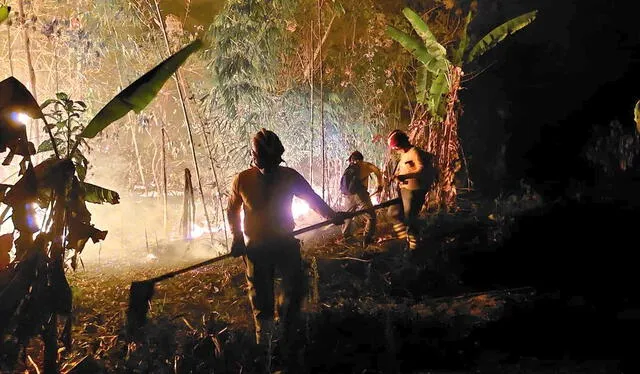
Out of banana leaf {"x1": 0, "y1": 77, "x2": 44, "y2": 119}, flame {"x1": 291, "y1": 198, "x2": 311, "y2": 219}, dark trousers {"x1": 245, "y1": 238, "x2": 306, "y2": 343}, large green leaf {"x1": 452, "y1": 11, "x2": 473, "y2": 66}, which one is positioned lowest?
dark trousers {"x1": 245, "y1": 238, "x2": 306, "y2": 343}

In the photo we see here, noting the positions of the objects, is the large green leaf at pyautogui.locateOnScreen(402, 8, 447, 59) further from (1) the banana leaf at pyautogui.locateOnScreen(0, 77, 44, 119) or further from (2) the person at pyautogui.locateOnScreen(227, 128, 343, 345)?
(1) the banana leaf at pyautogui.locateOnScreen(0, 77, 44, 119)

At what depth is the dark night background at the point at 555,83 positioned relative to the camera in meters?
9.22

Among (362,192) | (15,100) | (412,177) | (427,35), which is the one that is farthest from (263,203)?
(427,35)

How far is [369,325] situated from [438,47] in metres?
5.07

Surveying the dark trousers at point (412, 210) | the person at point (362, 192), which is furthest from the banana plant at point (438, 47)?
the dark trousers at point (412, 210)

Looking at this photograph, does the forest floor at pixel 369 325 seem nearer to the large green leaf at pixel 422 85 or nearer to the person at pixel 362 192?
the person at pixel 362 192

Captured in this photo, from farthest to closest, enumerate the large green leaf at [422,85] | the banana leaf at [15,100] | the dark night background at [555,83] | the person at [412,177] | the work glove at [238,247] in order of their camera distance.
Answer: the dark night background at [555,83]
the large green leaf at [422,85]
the person at [412,177]
the work glove at [238,247]
the banana leaf at [15,100]

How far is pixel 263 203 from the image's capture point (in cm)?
374

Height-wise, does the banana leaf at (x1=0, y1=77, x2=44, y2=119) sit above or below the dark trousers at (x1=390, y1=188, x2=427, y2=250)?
above

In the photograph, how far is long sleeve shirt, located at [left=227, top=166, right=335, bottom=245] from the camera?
3.73 meters

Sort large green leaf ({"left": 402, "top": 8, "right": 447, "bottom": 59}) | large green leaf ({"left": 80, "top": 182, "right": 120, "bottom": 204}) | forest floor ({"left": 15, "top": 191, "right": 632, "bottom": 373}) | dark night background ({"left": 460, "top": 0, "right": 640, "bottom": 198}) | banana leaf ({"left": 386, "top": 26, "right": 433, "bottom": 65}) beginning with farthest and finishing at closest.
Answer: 1. dark night background ({"left": 460, "top": 0, "right": 640, "bottom": 198})
2. banana leaf ({"left": 386, "top": 26, "right": 433, "bottom": 65})
3. large green leaf ({"left": 402, "top": 8, "right": 447, "bottom": 59})
4. large green leaf ({"left": 80, "top": 182, "right": 120, "bottom": 204})
5. forest floor ({"left": 15, "top": 191, "right": 632, "bottom": 373})

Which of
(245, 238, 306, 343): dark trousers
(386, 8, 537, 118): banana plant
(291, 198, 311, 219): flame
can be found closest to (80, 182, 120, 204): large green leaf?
(245, 238, 306, 343): dark trousers

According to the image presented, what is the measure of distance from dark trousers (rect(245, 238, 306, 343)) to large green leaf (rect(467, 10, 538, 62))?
5.62m

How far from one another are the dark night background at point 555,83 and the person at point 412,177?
3.66 metres
